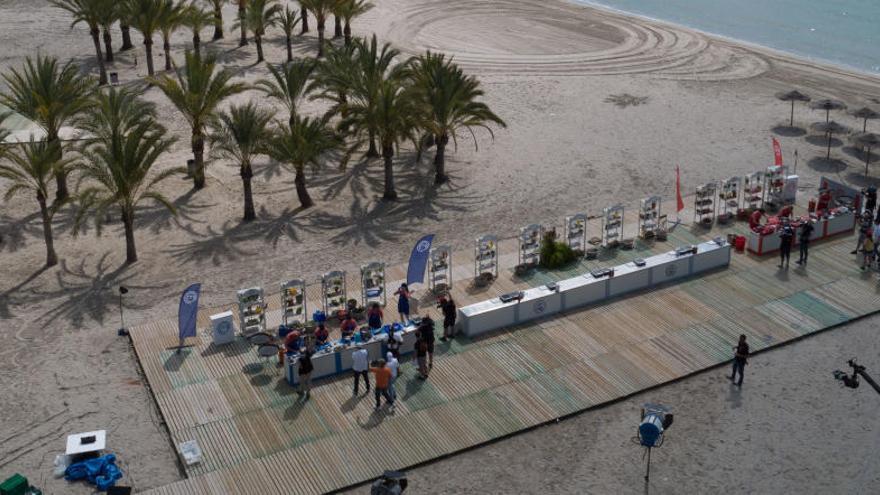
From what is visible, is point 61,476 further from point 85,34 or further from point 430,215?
point 85,34

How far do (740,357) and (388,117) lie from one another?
14.7 meters

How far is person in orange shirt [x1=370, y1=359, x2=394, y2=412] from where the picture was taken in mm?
20609

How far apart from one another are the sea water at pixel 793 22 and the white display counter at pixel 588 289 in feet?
110

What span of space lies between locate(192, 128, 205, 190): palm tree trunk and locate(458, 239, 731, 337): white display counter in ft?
44.5

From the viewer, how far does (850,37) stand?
63.6 m

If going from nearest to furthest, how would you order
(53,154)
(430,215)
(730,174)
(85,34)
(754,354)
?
(754,354) → (53,154) → (430,215) → (730,174) → (85,34)

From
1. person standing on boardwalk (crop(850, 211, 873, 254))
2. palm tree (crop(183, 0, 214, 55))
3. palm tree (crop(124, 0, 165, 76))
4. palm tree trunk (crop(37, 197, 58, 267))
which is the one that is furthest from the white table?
palm tree (crop(183, 0, 214, 55))

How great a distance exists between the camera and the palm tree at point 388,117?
31.8m

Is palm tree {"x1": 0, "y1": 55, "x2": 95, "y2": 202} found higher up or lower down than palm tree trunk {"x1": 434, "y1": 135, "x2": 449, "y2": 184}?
higher up

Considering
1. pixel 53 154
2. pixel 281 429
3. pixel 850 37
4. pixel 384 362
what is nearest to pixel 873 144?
pixel 384 362

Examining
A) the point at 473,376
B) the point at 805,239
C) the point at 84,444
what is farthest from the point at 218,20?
the point at 84,444

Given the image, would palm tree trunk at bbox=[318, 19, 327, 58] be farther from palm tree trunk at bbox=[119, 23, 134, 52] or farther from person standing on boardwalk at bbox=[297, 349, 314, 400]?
person standing on boardwalk at bbox=[297, 349, 314, 400]

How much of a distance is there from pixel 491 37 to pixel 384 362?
39.2 m

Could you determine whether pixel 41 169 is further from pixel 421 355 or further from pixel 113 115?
pixel 421 355
